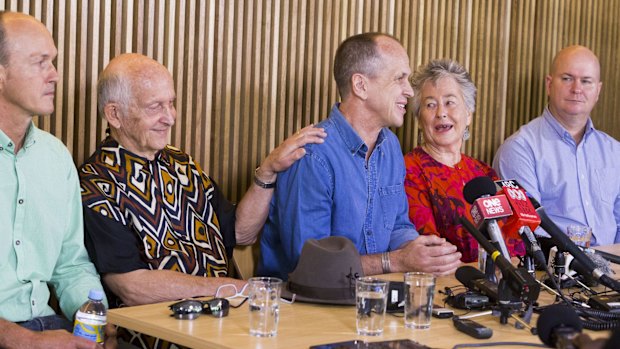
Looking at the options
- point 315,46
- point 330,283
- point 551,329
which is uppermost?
point 315,46

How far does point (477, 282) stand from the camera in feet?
9.99

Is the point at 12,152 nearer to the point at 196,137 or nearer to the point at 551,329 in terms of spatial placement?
the point at 196,137

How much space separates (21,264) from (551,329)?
203cm

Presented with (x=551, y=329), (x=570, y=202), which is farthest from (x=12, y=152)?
(x=570, y=202)

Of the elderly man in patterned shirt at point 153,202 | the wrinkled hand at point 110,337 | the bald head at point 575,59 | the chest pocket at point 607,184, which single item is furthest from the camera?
the bald head at point 575,59

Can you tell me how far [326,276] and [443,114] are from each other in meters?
2.20

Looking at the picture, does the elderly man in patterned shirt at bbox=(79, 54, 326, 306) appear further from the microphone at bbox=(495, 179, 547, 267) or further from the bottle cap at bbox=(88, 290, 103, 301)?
the microphone at bbox=(495, 179, 547, 267)

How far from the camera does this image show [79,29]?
402 centimetres

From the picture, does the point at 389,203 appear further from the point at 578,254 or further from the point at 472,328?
the point at 472,328

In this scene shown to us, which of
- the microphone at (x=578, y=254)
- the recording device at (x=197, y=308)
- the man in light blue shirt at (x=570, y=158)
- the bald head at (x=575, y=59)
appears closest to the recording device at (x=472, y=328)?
the microphone at (x=578, y=254)

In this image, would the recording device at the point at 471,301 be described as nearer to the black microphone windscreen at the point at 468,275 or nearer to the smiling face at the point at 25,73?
the black microphone windscreen at the point at 468,275

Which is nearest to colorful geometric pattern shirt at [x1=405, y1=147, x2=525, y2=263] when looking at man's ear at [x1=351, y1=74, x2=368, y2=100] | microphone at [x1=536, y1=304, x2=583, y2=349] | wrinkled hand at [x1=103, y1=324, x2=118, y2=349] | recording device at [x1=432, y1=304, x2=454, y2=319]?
man's ear at [x1=351, y1=74, x2=368, y2=100]

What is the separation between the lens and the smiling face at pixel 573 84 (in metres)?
5.70

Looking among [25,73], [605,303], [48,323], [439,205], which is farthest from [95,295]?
[439,205]
